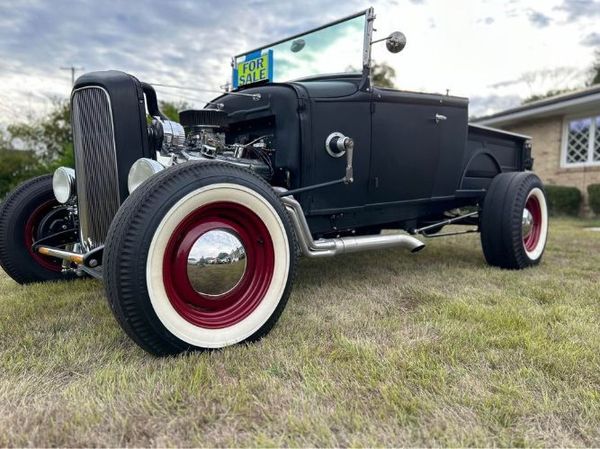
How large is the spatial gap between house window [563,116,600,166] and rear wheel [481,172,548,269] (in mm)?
7567

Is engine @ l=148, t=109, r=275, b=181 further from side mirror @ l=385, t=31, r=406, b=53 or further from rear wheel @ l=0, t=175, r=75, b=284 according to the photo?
rear wheel @ l=0, t=175, r=75, b=284

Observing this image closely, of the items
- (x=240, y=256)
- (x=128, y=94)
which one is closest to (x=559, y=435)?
(x=240, y=256)

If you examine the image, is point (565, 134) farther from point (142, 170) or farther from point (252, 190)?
point (142, 170)

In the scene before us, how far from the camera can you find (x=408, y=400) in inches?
57.0

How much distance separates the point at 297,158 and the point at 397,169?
81 cm

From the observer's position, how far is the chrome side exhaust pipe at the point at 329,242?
7.80 feet

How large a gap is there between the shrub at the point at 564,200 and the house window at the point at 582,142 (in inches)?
32.4

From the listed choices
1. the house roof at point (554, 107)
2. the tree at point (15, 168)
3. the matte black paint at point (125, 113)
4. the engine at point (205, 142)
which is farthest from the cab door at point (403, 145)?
the tree at point (15, 168)

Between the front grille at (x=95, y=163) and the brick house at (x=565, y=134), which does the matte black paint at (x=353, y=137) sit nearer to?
the front grille at (x=95, y=163)

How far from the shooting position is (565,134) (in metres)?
10.3

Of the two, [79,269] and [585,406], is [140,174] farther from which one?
→ [585,406]

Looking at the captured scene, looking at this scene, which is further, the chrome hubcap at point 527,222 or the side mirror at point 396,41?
the chrome hubcap at point 527,222

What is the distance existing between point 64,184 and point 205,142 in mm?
844

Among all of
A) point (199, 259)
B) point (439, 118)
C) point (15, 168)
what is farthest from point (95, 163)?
point (15, 168)
